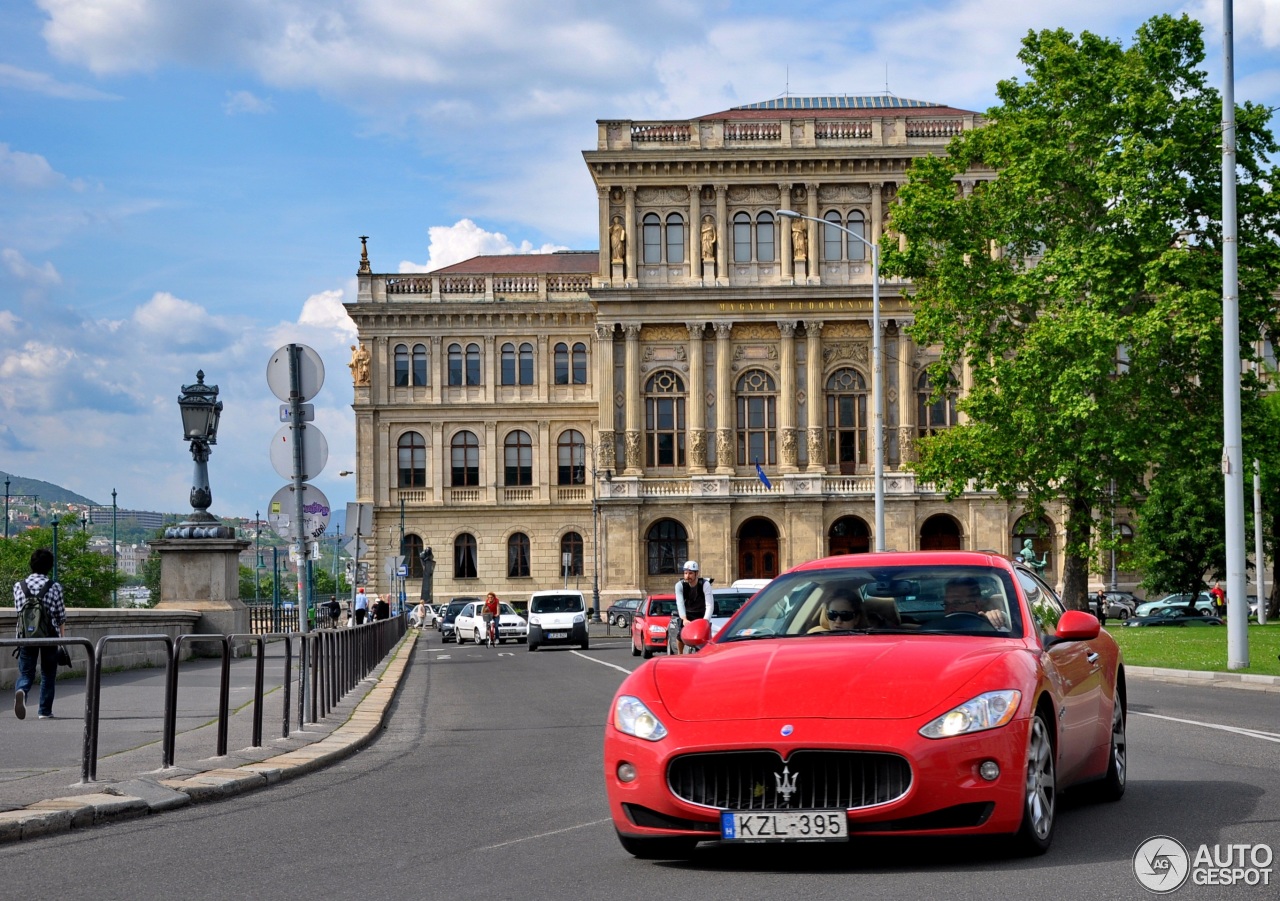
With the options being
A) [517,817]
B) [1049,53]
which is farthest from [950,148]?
[517,817]

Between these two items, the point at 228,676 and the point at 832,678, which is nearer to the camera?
the point at 832,678

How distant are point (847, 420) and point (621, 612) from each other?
1654 cm

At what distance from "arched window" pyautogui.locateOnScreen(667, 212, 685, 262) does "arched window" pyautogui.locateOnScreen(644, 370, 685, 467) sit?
5647 mm

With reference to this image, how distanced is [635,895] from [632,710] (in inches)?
40.3

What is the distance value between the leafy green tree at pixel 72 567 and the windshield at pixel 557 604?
3026 inches

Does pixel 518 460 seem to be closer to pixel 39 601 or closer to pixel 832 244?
pixel 832 244

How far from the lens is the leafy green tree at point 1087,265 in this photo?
36375 millimetres

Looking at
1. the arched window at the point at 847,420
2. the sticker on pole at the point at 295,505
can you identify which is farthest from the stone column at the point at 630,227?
the sticker on pole at the point at 295,505

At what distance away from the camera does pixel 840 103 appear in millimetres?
90750

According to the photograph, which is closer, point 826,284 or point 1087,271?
point 1087,271

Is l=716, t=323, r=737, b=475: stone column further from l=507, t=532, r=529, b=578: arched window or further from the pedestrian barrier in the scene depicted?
the pedestrian barrier

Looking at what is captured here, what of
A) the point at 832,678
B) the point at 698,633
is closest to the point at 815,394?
the point at 698,633

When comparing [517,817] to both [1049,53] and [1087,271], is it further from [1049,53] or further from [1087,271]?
[1049,53]

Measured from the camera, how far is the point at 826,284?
3073 inches
